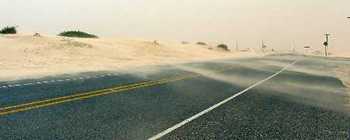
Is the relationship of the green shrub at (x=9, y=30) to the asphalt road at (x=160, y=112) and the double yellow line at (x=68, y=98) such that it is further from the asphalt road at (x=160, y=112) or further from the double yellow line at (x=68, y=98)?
the double yellow line at (x=68, y=98)

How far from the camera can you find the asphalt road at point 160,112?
9414mm

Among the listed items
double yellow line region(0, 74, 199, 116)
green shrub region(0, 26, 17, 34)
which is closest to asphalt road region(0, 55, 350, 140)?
double yellow line region(0, 74, 199, 116)

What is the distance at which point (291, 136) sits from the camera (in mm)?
9453

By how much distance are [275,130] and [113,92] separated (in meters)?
6.81

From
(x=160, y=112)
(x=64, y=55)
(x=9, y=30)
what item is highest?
(x=9, y=30)

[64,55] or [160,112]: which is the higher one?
[64,55]

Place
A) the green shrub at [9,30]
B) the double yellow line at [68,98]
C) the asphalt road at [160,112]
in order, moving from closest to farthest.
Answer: the asphalt road at [160,112]
the double yellow line at [68,98]
the green shrub at [9,30]

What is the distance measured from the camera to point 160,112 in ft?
39.0

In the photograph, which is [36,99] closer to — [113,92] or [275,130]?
[113,92]

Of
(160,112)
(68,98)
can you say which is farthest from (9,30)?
(160,112)

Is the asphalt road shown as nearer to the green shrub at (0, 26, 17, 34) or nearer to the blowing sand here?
the blowing sand

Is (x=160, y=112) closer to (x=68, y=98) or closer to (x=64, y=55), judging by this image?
(x=68, y=98)

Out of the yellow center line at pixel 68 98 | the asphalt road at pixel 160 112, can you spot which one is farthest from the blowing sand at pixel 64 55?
the asphalt road at pixel 160 112

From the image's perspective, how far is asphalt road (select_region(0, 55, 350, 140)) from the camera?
9414mm
